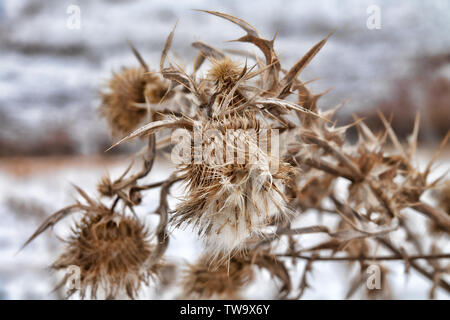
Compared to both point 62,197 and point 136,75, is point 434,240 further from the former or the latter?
point 62,197

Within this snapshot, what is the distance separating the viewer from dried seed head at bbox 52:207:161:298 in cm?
49

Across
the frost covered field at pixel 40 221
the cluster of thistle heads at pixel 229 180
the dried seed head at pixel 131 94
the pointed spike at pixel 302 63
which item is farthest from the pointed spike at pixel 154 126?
the frost covered field at pixel 40 221

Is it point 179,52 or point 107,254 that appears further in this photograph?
point 179,52

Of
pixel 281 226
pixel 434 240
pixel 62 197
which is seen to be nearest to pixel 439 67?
pixel 434 240

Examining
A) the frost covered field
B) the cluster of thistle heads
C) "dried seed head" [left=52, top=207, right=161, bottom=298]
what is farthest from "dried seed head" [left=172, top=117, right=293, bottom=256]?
the frost covered field

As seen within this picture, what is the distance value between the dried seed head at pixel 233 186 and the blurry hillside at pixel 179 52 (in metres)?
0.85

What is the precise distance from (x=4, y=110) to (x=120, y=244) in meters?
0.88

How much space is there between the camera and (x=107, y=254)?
49 cm

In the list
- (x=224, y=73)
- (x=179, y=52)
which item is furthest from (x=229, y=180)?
(x=179, y=52)

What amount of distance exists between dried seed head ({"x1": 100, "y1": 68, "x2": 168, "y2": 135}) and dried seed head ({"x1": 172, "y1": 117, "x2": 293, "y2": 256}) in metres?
0.26

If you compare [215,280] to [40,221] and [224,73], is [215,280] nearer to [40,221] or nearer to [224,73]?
[224,73]

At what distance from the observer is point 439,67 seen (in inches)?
50.5

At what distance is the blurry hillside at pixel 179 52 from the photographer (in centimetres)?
117

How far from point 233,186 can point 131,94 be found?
1.11ft
